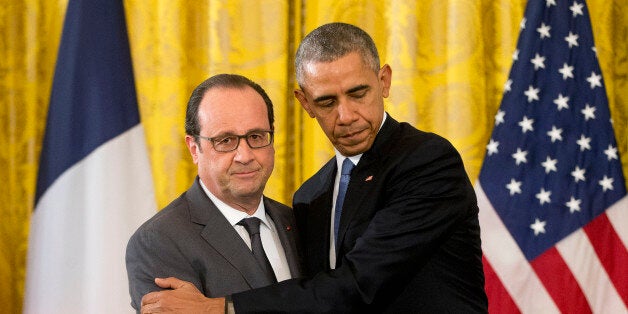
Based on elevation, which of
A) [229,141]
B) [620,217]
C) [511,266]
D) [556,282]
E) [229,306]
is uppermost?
[229,141]

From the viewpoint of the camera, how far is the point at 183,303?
6.81 ft

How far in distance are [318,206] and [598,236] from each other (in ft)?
6.01

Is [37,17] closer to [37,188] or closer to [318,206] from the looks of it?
[37,188]

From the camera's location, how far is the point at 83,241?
3.71 meters

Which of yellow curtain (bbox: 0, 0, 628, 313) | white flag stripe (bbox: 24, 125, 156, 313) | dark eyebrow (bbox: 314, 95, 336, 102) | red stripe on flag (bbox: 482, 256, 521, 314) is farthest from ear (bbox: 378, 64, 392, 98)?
white flag stripe (bbox: 24, 125, 156, 313)

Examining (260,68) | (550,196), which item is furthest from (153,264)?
(550,196)

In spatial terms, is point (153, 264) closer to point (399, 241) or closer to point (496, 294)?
point (399, 241)

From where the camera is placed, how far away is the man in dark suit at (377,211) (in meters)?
2.30

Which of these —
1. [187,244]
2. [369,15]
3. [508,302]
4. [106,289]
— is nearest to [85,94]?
[106,289]

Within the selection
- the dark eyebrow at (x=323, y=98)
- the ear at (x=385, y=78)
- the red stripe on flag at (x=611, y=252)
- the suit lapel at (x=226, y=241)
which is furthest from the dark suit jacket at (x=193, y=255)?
the red stripe on flag at (x=611, y=252)

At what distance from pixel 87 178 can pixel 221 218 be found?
163 cm

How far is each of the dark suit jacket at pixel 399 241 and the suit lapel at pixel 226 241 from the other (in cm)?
8

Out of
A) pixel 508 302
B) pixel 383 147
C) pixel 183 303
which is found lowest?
pixel 508 302

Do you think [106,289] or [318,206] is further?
[106,289]
